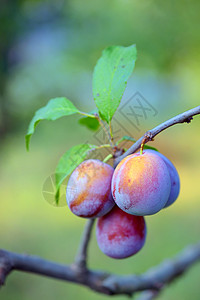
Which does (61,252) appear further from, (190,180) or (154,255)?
(190,180)

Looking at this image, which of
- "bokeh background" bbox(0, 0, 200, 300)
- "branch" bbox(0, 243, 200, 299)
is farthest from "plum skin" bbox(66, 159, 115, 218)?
"bokeh background" bbox(0, 0, 200, 300)

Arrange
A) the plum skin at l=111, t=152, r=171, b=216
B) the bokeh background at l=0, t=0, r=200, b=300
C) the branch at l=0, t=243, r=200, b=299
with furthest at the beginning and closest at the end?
the bokeh background at l=0, t=0, r=200, b=300
the branch at l=0, t=243, r=200, b=299
the plum skin at l=111, t=152, r=171, b=216

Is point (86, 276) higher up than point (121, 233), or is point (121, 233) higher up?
point (121, 233)

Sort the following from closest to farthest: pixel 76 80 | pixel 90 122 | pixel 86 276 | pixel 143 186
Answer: pixel 143 186
pixel 90 122
pixel 86 276
pixel 76 80

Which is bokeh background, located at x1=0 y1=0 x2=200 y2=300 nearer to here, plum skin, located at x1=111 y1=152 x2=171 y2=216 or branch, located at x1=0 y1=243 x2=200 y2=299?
branch, located at x1=0 y1=243 x2=200 y2=299

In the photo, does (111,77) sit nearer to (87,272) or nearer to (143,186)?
(143,186)

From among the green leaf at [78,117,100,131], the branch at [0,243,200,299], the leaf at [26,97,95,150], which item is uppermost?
the leaf at [26,97,95,150]

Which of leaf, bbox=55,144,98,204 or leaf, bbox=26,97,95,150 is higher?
leaf, bbox=26,97,95,150

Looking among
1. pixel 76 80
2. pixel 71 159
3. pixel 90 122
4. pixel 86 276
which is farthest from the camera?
pixel 76 80

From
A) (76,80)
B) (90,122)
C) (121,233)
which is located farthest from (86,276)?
(76,80)
